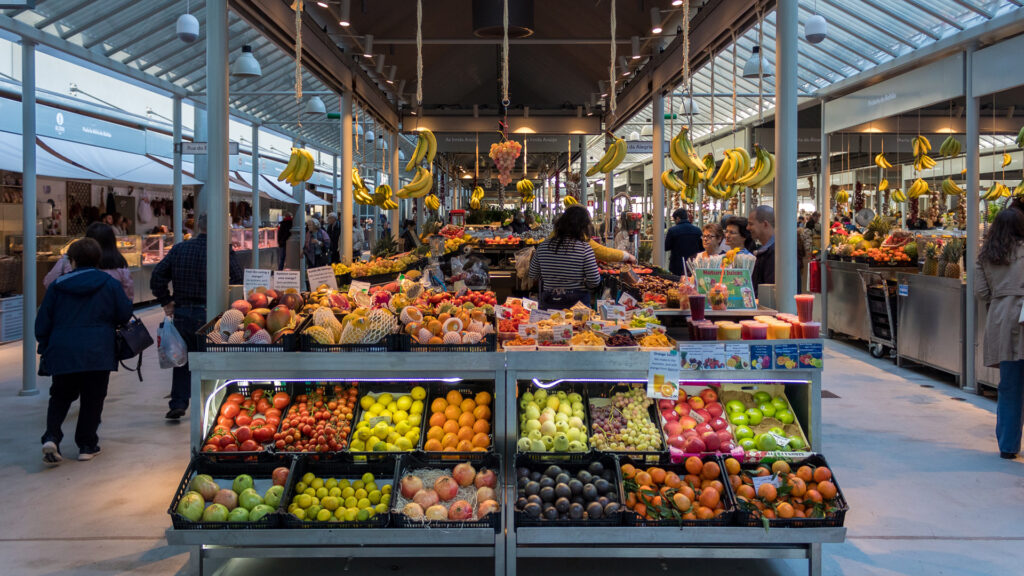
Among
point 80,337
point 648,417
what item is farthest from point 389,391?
point 80,337

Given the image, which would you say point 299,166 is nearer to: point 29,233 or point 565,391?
point 29,233

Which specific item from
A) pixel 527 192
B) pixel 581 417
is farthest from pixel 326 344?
pixel 527 192

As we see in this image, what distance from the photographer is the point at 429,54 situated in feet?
40.7

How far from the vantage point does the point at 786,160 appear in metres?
5.38

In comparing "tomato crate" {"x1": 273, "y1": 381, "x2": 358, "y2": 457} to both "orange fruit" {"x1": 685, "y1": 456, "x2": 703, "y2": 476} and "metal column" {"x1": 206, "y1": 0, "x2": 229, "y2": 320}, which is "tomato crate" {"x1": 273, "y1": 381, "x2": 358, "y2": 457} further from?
"orange fruit" {"x1": 685, "y1": 456, "x2": 703, "y2": 476}

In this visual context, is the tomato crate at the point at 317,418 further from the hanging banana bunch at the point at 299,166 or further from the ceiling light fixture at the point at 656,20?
the ceiling light fixture at the point at 656,20

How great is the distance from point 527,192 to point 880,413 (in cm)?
1254

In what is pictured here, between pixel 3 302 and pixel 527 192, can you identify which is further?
pixel 527 192

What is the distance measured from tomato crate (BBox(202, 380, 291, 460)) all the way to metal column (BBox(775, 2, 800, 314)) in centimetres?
327

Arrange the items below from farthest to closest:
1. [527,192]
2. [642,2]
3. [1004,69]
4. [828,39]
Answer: [527,192]
[828,39]
[642,2]
[1004,69]

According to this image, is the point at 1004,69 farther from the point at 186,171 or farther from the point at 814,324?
the point at 186,171

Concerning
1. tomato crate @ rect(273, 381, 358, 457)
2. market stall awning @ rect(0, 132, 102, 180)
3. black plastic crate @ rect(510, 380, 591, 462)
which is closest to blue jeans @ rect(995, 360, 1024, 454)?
black plastic crate @ rect(510, 380, 591, 462)

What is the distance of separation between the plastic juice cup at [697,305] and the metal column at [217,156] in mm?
2972

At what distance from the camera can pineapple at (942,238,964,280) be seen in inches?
312
